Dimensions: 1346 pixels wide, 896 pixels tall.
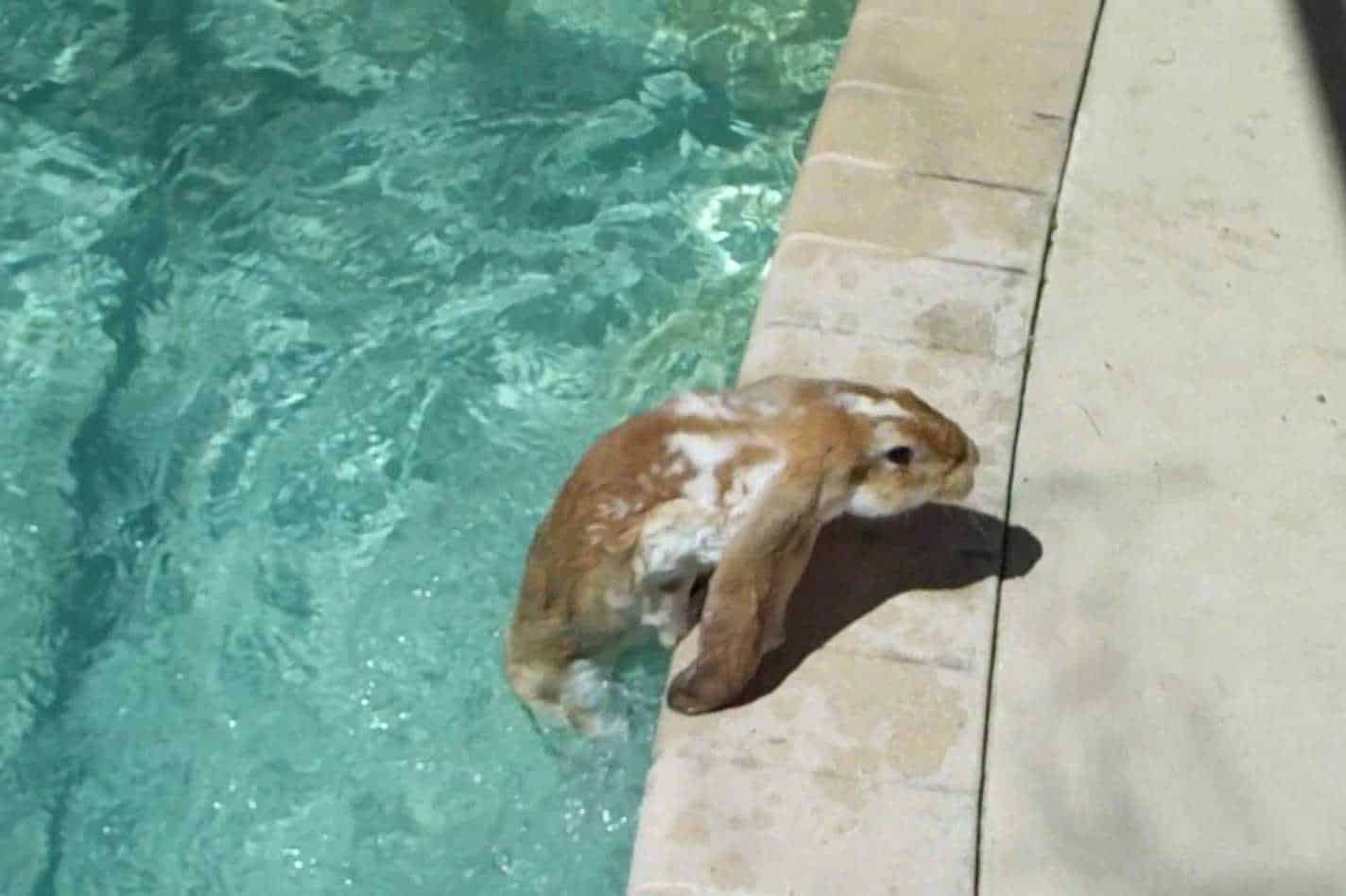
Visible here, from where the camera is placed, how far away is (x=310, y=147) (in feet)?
18.8

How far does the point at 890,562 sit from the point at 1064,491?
0.43 m

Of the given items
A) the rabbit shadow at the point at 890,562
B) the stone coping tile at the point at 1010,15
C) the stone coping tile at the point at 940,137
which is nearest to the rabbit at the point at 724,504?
the rabbit shadow at the point at 890,562

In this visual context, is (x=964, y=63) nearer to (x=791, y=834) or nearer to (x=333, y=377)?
(x=333, y=377)

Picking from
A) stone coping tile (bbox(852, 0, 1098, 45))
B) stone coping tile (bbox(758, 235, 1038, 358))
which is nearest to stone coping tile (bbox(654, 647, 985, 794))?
stone coping tile (bbox(758, 235, 1038, 358))

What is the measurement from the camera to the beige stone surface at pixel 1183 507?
359cm

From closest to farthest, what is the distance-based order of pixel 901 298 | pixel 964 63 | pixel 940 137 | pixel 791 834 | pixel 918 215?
pixel 791 834 < pixel 901 298 < pixel 918 215 < pixel 940 137 < pixel 964 63

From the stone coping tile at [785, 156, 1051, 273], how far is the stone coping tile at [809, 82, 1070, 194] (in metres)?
0.05

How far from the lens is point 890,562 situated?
3.97 meters

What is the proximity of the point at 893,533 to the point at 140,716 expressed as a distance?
73.8 inches

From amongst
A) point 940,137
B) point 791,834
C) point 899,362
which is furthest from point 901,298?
point 791,834

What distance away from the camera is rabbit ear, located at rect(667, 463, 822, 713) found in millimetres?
3520

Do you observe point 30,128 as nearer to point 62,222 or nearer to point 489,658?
point 62,222

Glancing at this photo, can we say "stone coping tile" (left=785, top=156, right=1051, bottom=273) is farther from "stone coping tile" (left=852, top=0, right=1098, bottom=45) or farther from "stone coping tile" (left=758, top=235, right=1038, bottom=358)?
"stone coping tile" (left=852, top=0, right=1098, bottom=45)

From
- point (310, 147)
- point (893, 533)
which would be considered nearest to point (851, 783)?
point (893, 533)
